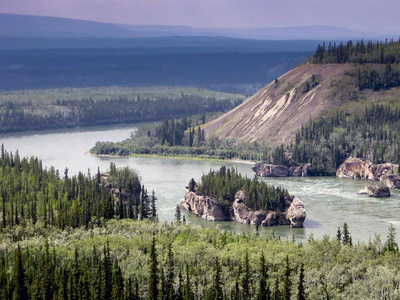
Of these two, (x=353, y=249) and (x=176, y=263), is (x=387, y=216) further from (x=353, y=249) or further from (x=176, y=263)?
(x=176, y=263)

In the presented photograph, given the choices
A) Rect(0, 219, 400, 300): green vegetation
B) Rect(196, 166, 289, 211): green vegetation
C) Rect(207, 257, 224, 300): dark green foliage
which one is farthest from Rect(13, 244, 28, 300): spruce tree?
Rect(196, 166, 289, 211): green vegetation

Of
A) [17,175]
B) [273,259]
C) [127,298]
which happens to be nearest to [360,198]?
[17,175]

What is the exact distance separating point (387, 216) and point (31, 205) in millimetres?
52113

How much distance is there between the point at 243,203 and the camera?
559 feet

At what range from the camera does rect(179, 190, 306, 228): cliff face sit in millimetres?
163625

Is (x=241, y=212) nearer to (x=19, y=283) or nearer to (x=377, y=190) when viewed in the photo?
(x=377, y=190)

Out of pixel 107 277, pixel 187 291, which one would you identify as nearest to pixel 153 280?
pixel 187 291

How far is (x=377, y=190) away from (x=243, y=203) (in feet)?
95.2

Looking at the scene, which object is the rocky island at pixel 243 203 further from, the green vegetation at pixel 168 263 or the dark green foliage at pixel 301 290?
the dark green foliage at pixel 301 290

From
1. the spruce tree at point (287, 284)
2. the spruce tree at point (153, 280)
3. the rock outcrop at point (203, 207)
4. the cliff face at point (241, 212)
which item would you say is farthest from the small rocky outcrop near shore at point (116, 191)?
the spruce tree at point (287, 284)

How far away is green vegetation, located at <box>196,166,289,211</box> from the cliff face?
897 mm

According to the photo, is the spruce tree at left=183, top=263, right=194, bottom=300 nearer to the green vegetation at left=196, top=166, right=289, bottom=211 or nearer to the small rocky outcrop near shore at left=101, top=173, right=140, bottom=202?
the green vegetation at left=196, top=166, right=289, bottom=211

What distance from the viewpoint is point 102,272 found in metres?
121

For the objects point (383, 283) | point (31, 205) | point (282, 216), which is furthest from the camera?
point (282, 216)
